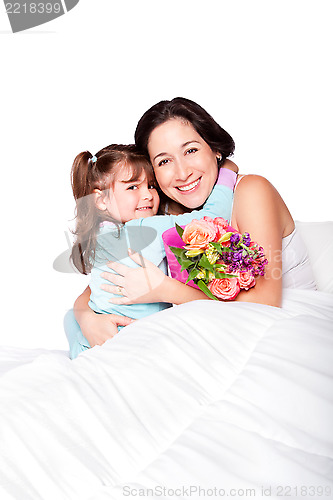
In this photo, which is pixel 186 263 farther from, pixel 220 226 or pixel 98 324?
pixel 98 324

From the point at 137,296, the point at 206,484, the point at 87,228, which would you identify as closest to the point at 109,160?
the point at 87,228

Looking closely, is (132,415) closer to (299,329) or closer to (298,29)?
(299,329)

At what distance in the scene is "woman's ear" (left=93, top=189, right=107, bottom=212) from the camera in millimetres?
2342

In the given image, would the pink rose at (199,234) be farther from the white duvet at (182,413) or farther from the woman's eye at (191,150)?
the woman's eye at (191,150)

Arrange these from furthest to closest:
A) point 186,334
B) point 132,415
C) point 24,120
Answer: point 24,120 → point 186,334 → point 132,415

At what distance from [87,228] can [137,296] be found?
1.57 ft

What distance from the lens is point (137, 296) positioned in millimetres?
2104

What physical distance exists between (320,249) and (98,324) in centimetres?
104

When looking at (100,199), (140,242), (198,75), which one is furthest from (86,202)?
(198,75)

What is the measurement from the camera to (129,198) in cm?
228

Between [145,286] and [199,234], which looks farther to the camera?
[145,286]

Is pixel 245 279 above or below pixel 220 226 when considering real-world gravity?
below

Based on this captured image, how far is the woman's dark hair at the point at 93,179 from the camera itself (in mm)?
2299

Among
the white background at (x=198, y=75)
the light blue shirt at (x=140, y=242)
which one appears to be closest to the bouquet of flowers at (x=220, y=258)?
the light blue shirt at (x=140, y=242)
